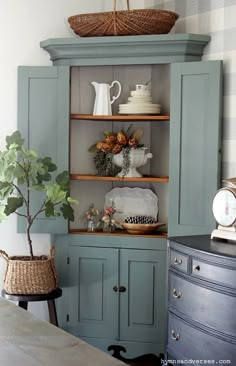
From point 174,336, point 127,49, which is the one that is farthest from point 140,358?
point 127,49

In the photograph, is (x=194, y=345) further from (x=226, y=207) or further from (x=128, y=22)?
(x=128, y=22)

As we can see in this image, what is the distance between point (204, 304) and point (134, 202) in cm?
141

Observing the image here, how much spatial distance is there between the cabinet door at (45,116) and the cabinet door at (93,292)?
253mm

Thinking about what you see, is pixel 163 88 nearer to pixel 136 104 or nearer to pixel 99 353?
pixel 136 104

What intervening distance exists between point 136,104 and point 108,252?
0.95 metres

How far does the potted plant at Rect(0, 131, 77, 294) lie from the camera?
12.8 feet

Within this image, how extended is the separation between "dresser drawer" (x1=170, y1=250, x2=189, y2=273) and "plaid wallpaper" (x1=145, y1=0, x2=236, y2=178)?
0.74 m

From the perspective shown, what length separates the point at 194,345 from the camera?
320 cm

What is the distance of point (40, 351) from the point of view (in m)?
1.98

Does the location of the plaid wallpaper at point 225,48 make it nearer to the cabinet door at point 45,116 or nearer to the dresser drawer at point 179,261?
the dresser drawer at point 179,261

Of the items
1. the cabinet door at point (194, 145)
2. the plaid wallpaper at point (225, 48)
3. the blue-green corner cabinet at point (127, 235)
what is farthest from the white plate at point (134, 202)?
the plaid wallpaper at point (225, 48)

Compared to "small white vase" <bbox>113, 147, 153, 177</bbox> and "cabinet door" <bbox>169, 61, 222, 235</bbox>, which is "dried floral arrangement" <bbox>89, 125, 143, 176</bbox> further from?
"cabinet door" <bbox>169, 61, 222, 235</bbox>

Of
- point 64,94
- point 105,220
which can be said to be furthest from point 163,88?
point 105,220

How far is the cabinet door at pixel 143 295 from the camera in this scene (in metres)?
4.14
